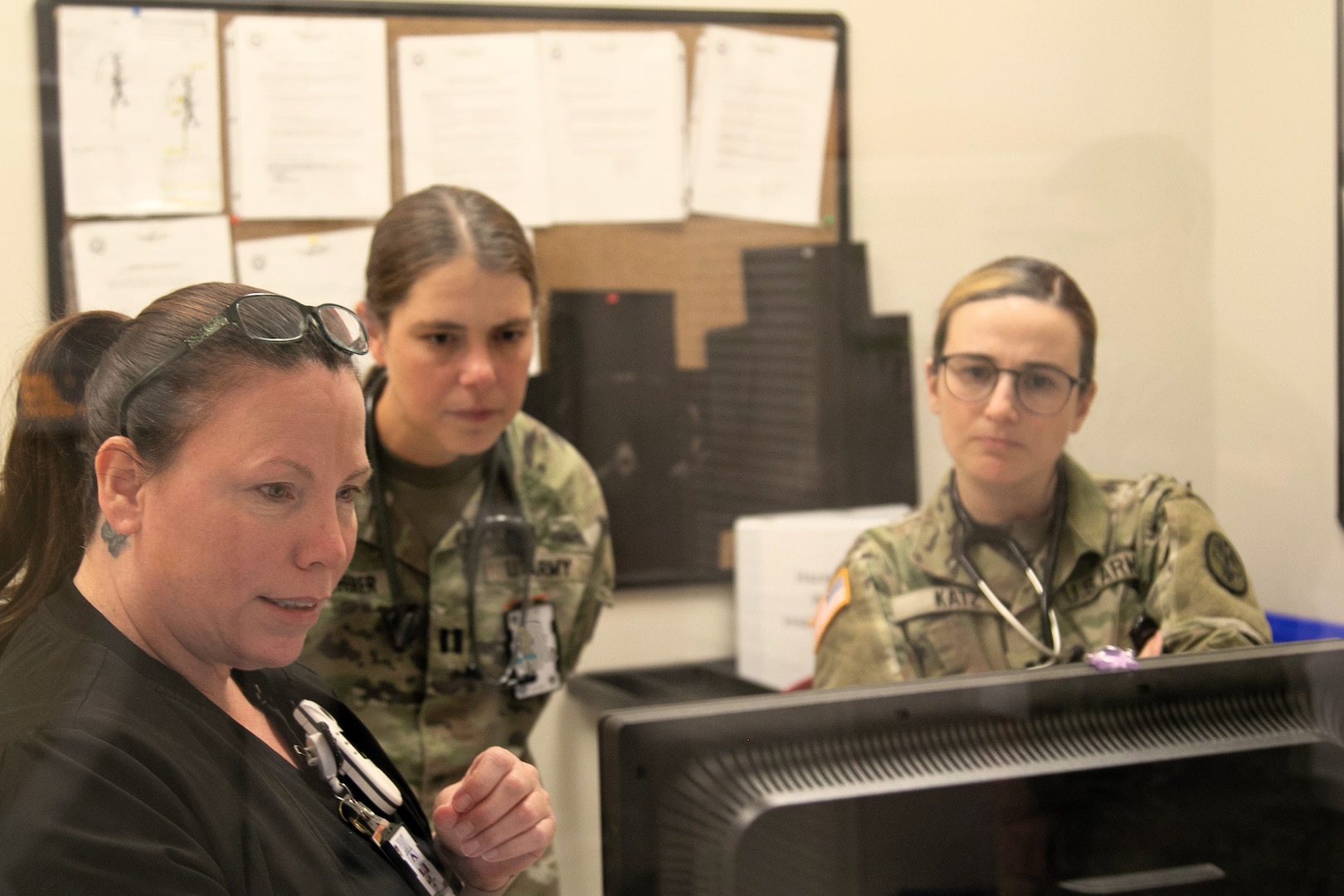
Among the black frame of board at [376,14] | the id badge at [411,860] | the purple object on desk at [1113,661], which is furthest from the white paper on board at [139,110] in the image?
the purple object on desk at [1113,661]

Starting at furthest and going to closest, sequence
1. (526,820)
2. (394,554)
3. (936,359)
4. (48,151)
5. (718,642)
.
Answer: (718,642) < (936,359) < (394,554) < (48,151) < (526,820)

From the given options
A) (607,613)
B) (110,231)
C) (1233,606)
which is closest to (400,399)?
(110,231)

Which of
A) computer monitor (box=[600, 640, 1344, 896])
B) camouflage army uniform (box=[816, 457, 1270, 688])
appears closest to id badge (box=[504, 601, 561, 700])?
camouflage army uniform (box=[816, 457, 1270, 688])

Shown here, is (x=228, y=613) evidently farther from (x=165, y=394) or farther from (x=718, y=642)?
(x=718, y=642)

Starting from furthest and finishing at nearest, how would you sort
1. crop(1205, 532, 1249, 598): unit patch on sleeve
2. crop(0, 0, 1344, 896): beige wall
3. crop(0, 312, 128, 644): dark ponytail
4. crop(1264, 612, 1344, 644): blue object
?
1. crop(0, 0, 1344, 896): beige wall
2. crop(1264, 612, 1344, 644): blue object
3. crop(1205, 532, 1249, 598): unit patch on sleeve
4. crop(0, 312, 128, 644): dark ponytail

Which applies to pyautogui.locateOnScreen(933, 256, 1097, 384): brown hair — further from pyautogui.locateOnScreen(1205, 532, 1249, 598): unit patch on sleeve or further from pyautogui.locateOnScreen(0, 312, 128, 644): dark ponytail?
pyautogui.locateOnScreen(0, 312, 128, 644): dark ponytail

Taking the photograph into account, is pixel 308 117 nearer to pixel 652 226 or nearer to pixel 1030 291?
pixel 652 226

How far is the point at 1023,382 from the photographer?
1276mm

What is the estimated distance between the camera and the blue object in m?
1.41

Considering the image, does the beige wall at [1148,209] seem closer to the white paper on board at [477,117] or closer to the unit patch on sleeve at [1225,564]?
the unit patch on sleeve at [1225,564]

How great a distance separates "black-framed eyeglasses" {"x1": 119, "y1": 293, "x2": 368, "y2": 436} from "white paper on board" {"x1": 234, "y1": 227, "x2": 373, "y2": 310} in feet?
1.02

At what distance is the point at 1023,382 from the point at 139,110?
1.01 m

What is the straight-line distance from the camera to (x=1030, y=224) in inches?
70.7

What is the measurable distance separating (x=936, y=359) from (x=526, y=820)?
33.0 inches
